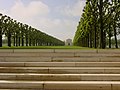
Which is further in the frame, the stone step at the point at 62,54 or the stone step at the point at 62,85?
the stone step at the point at 62,54

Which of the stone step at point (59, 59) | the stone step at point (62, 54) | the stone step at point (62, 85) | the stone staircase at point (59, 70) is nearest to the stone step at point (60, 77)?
the stone staircase at point (59, 70)

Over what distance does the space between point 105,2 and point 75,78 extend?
20.9 metres

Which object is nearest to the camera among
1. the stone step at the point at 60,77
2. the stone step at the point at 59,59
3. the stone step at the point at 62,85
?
the stone step at the point at 62,85

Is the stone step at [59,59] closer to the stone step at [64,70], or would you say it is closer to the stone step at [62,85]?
the stone step at [64,70]

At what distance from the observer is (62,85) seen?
24.0 ft

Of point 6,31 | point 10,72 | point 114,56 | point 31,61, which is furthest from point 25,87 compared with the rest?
point 6,31

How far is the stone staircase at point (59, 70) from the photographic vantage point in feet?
24.1

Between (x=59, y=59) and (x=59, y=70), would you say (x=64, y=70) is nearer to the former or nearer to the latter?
(x=59, y=70)

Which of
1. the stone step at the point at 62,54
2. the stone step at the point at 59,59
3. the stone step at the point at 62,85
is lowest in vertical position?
the stone step at the point at 62,85

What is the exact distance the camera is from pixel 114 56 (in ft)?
32.0

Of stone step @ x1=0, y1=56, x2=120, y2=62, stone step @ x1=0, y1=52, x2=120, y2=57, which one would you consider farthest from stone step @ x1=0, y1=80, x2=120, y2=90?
stone step @ x1=0, y1=52, x2=120, y2=57

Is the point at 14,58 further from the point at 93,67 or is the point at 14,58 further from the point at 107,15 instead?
the point at 107,15

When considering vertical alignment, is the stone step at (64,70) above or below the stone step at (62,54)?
below

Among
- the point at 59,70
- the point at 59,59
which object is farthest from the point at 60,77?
the point at 59,59
